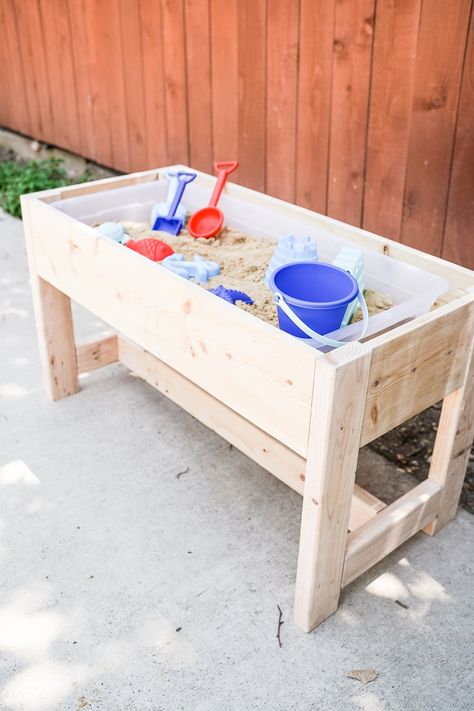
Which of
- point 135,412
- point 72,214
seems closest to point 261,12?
point 72,214

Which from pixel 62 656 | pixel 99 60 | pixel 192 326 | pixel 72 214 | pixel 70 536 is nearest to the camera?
pixel 62 656

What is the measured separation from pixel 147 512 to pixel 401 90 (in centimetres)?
166

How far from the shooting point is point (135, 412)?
8.41ft

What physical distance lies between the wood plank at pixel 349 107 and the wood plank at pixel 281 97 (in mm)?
228

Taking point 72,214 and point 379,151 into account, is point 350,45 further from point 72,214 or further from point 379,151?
point 72,214

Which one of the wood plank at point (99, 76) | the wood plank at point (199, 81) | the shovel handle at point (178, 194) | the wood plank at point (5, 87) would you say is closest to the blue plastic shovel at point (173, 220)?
the shovel handle at point (178, 194)

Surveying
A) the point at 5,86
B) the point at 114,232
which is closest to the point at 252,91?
the point at 114,232

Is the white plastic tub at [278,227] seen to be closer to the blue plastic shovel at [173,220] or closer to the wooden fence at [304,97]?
the blue plastic shovel at [173,220]

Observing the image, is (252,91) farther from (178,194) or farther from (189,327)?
(189,327)

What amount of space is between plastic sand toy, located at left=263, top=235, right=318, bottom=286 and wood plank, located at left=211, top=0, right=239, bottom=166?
1.50m

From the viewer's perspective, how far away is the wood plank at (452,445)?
6.11 feet

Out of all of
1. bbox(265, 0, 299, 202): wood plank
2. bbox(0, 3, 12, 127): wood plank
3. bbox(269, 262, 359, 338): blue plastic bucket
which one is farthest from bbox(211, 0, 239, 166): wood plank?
bbox(0, 3, 12, 127): wood plank

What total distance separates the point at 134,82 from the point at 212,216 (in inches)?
73.2

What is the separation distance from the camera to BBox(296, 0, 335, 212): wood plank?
281 centimetres
